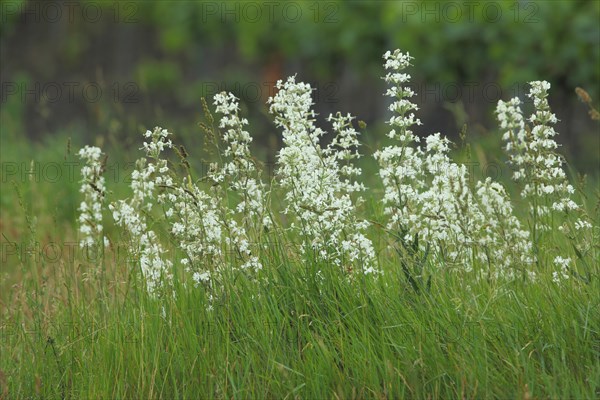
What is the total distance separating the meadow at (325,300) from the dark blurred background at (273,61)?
2124mm

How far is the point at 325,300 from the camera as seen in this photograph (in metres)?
3.72

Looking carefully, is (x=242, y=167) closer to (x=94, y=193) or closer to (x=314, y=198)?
(x=314, y=198)

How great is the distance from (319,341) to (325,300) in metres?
0.38

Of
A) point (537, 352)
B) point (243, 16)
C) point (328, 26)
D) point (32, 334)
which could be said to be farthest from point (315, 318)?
point (243, 16)

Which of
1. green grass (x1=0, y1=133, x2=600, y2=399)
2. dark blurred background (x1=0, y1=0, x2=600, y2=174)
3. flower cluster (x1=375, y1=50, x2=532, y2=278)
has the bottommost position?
green grass (x1=0, y1=133, x2=600, y2=399)

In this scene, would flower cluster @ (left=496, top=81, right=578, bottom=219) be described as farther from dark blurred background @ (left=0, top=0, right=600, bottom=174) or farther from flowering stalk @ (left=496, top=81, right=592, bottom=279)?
dark blurred background @ (left=0, top=0, right=600, bottom=174)

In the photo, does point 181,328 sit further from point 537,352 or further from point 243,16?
point 243,16

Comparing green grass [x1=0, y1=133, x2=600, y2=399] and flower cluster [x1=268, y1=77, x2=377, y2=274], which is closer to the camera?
green grass [x1=0, y1=133, x2=600, y2=399]

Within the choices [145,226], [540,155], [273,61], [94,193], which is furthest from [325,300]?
[273,61]

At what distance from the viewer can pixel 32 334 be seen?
4.09 m

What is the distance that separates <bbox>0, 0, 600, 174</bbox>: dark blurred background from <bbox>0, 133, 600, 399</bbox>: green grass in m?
2.42

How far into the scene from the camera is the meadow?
340 centimetres

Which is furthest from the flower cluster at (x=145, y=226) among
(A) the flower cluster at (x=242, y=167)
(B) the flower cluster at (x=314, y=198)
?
(B) the flower cluster at (x=314, y=198)

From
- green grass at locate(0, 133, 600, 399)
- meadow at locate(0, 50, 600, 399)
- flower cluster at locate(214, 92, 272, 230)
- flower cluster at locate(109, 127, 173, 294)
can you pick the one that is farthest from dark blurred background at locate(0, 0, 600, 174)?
green grass at locate(0, 133, 600, 399)
